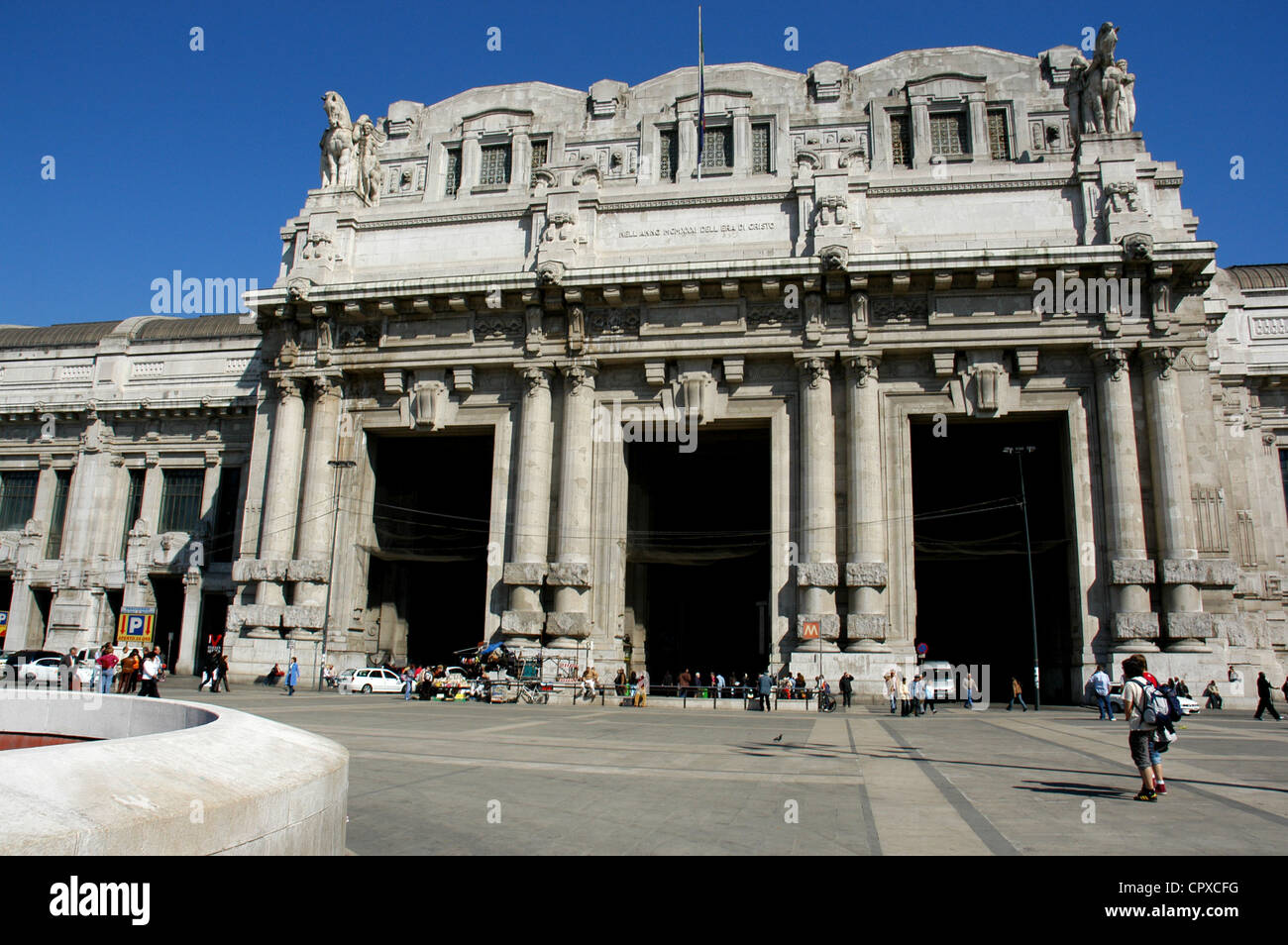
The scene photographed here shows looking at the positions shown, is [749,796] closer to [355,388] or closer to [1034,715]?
[1034,715]

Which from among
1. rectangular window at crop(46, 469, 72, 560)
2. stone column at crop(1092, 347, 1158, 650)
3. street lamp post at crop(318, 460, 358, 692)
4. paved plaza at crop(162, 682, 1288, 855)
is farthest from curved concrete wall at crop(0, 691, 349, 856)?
rectangular window at crop(46, 469, 72, 560)

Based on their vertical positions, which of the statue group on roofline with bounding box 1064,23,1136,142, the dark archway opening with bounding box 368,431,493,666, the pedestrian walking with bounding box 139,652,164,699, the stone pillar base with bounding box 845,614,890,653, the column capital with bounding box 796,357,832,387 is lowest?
the pedestrian walking with bounding box 139,652,164,699

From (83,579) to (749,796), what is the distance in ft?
136

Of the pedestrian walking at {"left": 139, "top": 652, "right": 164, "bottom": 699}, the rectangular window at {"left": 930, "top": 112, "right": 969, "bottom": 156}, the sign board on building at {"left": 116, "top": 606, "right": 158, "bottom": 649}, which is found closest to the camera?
the pedestrian walking at {"left": 139, "top": 652, "right": 164, "bottom": 699}

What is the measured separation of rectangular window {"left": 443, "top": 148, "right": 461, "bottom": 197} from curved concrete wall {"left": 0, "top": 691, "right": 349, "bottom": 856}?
126 ft

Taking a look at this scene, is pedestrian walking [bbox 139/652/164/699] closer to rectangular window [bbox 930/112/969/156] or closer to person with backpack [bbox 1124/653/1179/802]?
person with backpack [bbox 1124/653/1179/802]

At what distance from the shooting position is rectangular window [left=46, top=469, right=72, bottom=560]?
140 ft

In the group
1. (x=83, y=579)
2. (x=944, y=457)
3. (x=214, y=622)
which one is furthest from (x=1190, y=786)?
(x=83, y=579)

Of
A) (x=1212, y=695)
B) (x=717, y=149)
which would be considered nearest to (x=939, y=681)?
(x=1212, y=695)

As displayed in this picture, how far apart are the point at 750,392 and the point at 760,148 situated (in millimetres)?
13158

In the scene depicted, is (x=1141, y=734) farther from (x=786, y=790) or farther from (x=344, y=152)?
(x=344, y=152)

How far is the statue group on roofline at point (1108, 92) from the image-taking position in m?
31.3

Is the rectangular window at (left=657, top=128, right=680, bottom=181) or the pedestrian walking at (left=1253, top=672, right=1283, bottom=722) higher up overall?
the rectangular window at (left=657, top=128, right=680, bottom=181)

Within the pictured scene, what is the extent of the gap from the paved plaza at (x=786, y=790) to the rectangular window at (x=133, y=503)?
2949 cm
